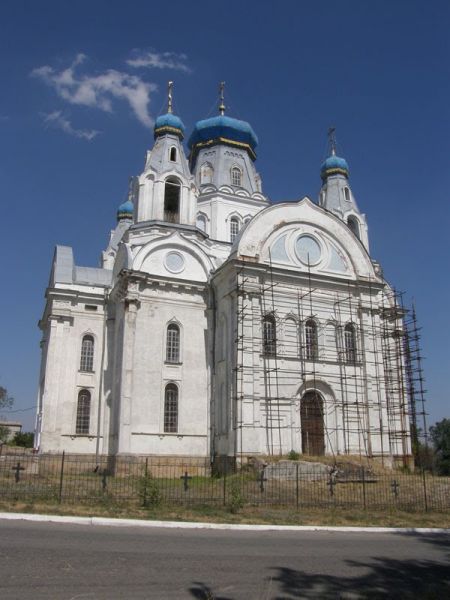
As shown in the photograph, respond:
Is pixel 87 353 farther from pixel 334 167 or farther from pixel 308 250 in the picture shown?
pixel 334 167

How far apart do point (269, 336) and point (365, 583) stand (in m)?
17.3

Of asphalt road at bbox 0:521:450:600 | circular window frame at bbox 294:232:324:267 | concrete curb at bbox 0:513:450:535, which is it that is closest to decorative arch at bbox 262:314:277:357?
circular window frame at bbox 294:232:324:267

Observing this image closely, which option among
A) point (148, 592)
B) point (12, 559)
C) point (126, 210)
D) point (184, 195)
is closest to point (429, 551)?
point (148, 592)

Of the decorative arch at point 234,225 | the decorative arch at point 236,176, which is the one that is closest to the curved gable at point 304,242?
the decorative arch at point 234,225

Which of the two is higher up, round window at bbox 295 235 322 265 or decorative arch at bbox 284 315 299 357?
round window at bbox 295 235 322 265

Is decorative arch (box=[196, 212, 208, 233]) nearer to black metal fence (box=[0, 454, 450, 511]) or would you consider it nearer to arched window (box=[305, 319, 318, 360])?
arched window (box=[305, 319, 318, 360])

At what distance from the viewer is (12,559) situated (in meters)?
7.94

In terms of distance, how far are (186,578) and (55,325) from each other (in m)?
20.4

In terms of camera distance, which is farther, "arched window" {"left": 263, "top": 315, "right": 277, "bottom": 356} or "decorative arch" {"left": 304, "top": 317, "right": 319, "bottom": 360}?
"decorative arch" {"left": 304, "top": 317, "right": 319, "bottom": 360}

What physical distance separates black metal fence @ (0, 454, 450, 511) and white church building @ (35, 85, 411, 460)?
804 millimetres

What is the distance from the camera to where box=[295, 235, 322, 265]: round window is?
86.1ft

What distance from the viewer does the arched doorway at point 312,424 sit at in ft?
78.2

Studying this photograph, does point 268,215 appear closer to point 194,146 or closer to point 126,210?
point 194,146

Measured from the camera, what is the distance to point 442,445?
168 ft
